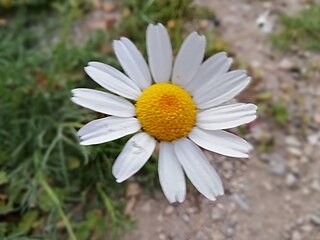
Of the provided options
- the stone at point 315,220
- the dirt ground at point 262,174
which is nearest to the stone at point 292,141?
the dirt ground at point 262,174

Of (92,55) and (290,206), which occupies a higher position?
(92,55)

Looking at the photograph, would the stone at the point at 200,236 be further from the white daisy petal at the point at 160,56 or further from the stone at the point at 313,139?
the stone at the point at 313,139

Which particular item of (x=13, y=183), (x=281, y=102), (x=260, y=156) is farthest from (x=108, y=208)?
(x=281, y=102)

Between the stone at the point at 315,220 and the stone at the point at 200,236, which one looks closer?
the stone at the point at 200,236

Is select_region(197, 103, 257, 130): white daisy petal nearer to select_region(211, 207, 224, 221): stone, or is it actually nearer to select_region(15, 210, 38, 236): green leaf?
select_region(211, 207, 224, 221): stone

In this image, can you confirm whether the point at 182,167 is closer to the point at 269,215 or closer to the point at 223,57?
the point at 223,57

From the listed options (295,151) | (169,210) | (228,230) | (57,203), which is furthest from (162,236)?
(295,151)
